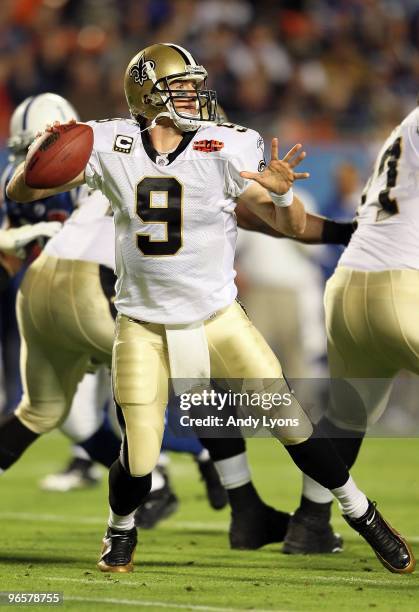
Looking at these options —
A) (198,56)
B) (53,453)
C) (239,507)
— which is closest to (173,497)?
(239,507)

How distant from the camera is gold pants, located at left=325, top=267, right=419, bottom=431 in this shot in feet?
14.5

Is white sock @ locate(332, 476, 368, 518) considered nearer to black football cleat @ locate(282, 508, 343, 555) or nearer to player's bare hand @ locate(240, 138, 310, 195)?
black football cleat @ locate(282, 508, 343, 555)

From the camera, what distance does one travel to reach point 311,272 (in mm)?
9438

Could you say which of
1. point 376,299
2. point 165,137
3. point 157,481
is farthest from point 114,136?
point 157,481

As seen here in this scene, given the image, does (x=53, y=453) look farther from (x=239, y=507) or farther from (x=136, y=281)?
(x=136, y=281)

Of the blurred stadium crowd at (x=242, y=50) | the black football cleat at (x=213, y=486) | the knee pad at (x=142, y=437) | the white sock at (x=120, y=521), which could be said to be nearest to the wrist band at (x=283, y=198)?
the knee pad at (x=142, y=437)

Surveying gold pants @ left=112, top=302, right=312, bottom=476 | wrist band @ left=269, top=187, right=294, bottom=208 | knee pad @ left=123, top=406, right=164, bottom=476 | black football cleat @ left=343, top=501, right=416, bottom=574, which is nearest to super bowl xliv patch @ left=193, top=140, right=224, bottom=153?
wrist band @ left=269, top=187, right=294, bottom=208

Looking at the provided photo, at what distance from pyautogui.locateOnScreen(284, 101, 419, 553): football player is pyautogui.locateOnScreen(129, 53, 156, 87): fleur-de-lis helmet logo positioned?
976 mm

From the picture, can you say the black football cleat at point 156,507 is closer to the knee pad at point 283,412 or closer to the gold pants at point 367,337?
the gold pants at point 367,337

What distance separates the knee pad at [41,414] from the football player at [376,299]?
1.09 meters

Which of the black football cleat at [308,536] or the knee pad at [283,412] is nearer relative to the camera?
the knee pad at [283,412]

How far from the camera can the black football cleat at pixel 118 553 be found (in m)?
4.26

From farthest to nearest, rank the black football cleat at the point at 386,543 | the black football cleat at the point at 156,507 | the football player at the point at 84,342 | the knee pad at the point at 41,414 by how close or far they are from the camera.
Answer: the black football cleat at the point at 156,507, the knee pad at the point at 41,414, the football player at the point at 84,342, the black football cleat at the point at 386,543

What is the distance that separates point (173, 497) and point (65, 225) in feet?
4.60
